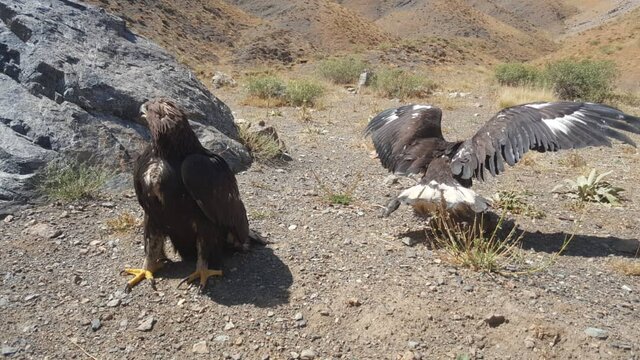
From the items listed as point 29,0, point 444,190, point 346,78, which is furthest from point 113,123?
Answer: point 346,78

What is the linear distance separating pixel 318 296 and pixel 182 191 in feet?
3.92

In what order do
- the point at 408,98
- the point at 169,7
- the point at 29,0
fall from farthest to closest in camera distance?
the point at 169,7 → the point at 408,98 → the point at 29,0

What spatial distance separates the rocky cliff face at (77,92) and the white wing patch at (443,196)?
9.42 feet

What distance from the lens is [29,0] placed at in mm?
6391

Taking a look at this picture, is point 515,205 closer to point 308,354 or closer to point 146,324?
point 308,354

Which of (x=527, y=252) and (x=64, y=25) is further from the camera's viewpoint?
(x=64, y=25)

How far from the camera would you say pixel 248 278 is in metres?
3.88

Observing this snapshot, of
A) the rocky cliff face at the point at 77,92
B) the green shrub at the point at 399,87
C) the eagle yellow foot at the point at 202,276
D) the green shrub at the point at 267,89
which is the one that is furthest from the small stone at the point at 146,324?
the green shrub at the point at 399,87

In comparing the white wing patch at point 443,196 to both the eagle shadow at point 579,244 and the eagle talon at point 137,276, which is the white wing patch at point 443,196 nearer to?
the eagle shadow at point 579,244

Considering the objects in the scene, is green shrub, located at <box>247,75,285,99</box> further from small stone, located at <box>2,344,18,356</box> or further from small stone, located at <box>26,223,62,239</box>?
small stone, located at <box>2,344,18,356</box>

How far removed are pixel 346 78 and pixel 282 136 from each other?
10.5 metres

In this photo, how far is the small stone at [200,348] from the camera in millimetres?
3240

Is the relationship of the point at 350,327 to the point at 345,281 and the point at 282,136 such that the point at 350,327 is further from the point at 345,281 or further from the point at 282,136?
the point at 282,136

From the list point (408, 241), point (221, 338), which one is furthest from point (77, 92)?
point (408, 241)
